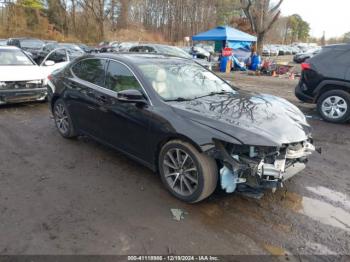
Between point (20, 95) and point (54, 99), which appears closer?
point (54, 99)

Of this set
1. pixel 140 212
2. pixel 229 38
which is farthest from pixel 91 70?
pixel 229 38

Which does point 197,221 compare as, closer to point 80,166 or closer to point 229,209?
point 229,209

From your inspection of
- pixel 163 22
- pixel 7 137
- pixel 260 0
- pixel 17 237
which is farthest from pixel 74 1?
pixel 17 237

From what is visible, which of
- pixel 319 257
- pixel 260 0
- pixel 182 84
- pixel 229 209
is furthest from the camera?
pixel 260 0

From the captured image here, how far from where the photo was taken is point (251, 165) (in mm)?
3088

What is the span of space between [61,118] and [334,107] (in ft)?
19.8

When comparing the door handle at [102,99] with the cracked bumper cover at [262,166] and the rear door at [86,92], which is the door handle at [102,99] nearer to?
the rear door at [86,92]

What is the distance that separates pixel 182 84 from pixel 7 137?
12.0ft

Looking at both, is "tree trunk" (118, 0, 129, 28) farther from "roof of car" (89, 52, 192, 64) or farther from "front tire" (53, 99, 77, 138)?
"roof of car" (89, 52, 192, 64)

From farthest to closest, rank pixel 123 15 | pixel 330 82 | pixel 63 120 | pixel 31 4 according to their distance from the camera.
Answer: pixel 123 15, pixel 31 4, pixel 330 82, pixel 63 120

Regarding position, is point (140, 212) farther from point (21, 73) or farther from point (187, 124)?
point (21, 73)

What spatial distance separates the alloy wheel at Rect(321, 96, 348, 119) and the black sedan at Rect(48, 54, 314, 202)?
3.52 metres

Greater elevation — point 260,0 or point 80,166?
point 260,0

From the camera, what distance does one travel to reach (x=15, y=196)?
3.58 meters
